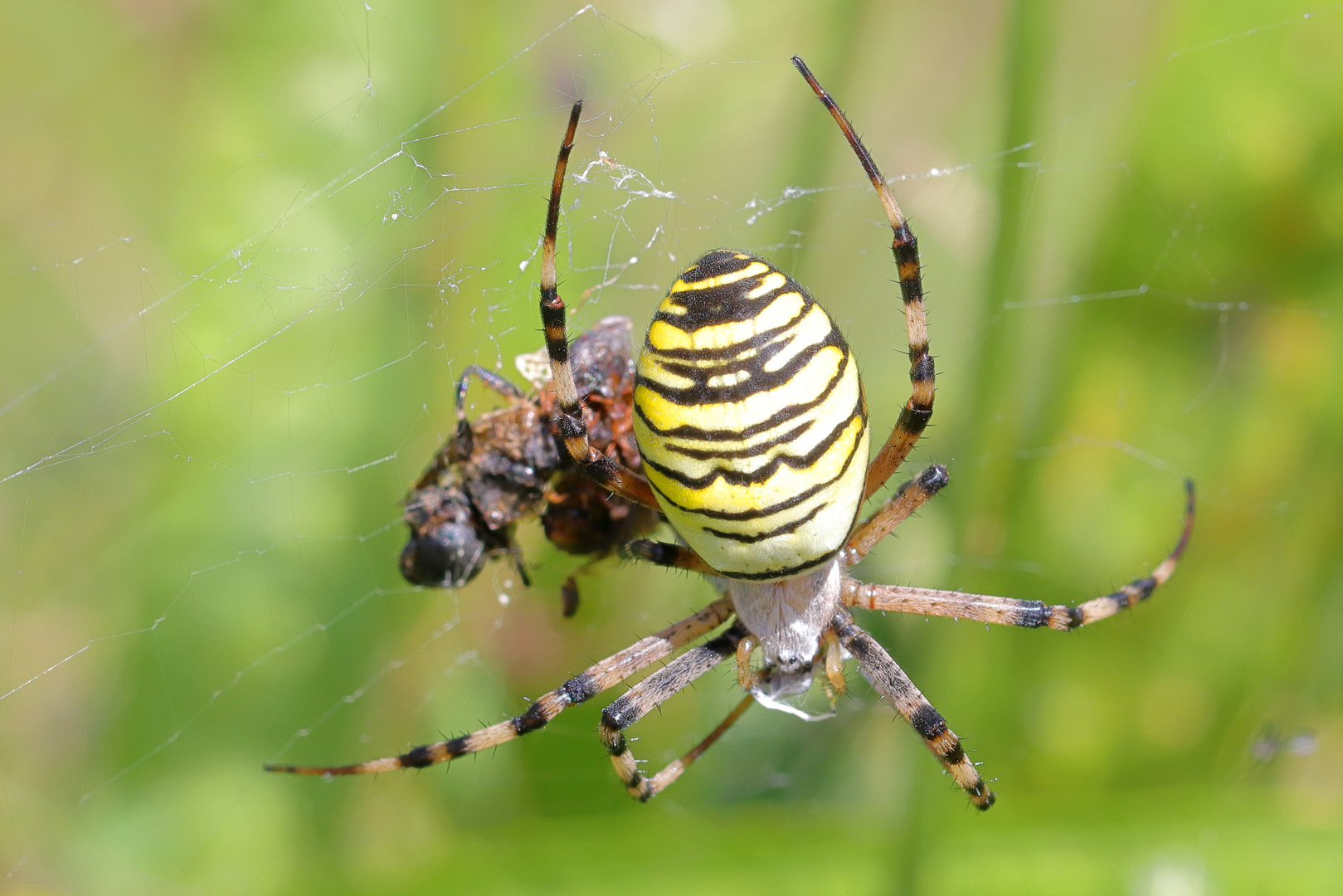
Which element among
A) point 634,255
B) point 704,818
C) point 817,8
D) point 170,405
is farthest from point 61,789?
point 817,8

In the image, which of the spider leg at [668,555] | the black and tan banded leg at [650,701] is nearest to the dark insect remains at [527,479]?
the spider leg at [668,555]

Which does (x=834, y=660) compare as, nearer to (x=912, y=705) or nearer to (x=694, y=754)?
(x=912, y=705)

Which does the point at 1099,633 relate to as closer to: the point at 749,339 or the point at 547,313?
the point at 749,339

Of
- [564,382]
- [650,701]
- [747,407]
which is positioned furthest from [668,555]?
[747,407]

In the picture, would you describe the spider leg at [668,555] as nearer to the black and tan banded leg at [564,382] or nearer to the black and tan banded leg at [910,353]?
the black and tan banded leg at [564,382]

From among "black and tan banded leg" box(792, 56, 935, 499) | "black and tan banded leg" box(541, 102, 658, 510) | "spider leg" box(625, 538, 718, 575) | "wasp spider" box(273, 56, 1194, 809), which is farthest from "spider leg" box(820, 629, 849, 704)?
"black and tan banded leg" box(541, 102, 658, 510)

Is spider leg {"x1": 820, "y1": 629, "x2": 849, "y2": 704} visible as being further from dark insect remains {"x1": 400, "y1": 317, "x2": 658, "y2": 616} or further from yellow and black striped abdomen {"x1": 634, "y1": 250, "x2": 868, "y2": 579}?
yellow and black striped abdomen {"x1": 634, "y1": 250, "x2": 868, "y2": 579}
